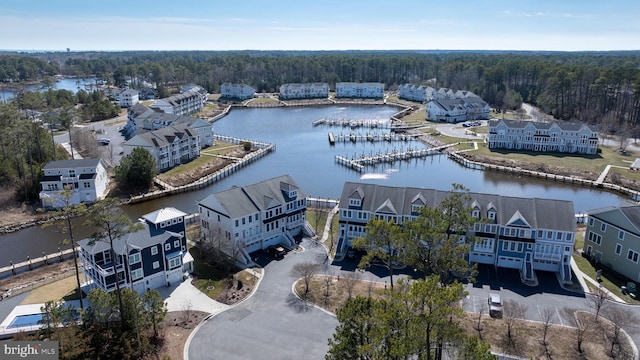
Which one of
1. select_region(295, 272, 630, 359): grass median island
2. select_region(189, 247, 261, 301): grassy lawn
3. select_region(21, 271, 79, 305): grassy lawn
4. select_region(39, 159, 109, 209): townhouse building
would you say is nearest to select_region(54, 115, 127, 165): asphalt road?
select_region(39, 159, 109, 209): townhouse building

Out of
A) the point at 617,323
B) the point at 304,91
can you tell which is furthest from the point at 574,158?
the point at 304,91

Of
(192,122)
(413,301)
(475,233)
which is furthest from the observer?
(192,122)

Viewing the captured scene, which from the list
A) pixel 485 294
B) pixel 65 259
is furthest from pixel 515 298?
pixel 65 259

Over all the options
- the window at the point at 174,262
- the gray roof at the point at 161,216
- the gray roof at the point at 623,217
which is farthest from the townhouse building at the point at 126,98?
the gray roof at the point at 623,217

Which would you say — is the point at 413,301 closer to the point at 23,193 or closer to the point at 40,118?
the point at 23,193

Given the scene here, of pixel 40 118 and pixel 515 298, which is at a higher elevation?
pixel 40 118

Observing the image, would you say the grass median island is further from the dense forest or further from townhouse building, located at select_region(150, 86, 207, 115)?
townhouse building, located at select_region(150, 86, 207, 115)

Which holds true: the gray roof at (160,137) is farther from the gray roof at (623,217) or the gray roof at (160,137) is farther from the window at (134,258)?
the gray roof at (623,217)
